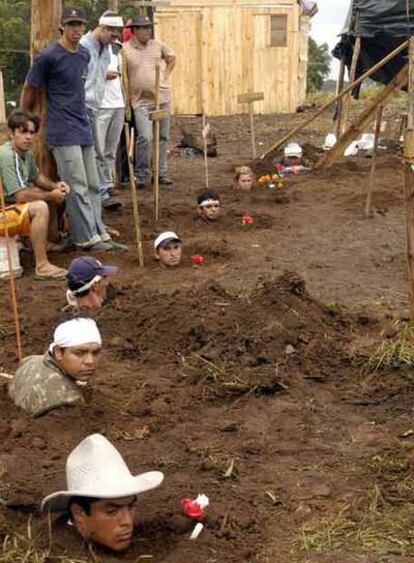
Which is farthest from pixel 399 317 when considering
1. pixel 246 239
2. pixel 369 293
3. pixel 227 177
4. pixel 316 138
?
pixel 316 138

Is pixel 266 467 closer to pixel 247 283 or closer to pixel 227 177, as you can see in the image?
pixel 247 283

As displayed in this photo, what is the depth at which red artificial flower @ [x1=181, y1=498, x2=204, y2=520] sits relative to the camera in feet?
14.2

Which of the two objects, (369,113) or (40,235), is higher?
(369,113)

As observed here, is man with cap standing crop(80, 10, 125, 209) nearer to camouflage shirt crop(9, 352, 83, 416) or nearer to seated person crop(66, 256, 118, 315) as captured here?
seated person crop(66, 256, 118, 315)

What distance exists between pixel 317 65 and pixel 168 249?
30636 millimetres

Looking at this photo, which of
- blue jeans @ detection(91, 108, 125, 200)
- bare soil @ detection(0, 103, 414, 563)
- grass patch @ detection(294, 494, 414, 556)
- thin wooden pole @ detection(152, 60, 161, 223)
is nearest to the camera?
grass patch @ detection(294, 494, 414, 556)

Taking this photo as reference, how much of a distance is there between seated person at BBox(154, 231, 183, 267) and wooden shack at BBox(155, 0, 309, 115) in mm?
16327

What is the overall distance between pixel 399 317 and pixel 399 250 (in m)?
2.66

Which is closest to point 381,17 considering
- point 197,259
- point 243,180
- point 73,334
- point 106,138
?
point 243,180

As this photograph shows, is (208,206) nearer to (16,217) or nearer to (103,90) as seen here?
(103,90)

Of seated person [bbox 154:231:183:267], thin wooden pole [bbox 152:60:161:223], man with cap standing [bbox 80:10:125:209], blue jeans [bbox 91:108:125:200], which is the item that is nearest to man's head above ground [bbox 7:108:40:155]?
seated person [bbox 154:231:183:267]

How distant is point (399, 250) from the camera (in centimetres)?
1006

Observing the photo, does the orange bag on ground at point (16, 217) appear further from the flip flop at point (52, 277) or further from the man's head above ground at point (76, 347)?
the man's head above ground at point (76, 347)

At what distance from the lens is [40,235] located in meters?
8.91
